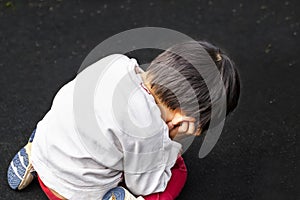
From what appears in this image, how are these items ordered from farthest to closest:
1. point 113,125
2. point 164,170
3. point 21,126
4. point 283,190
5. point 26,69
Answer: point 26,69
point 21,126
point 283,190
point 164,170
point 113,125

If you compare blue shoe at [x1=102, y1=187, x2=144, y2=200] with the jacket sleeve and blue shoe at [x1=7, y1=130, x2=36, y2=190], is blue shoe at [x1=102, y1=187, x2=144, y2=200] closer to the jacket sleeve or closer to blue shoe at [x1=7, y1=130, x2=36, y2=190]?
the jacket sleeve

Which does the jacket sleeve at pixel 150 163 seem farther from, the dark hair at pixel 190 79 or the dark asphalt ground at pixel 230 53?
the dark asphalt ground at pixel 230 53

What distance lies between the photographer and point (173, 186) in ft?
4.79

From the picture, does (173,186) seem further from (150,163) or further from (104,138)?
(104,138)

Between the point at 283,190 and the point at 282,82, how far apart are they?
40cm

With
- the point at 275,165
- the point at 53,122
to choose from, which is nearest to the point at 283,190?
the point at 275,165

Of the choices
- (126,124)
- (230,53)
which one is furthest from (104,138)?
(230,53)

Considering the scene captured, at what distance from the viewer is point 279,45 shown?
193 centimetres

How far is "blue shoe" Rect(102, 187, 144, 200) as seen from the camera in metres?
1.34

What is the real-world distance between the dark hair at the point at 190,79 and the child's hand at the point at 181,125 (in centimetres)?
1

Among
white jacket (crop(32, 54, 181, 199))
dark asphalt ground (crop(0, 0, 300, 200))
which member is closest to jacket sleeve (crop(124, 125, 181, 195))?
white jacket (crop(32, 54, 181, 199))

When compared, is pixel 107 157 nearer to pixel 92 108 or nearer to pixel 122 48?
pixel 92 108

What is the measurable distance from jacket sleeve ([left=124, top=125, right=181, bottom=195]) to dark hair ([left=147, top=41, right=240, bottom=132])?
0.23 feet

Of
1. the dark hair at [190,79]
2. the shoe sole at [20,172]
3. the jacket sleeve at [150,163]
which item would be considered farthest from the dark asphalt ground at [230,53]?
the dark hair at [190,79]
